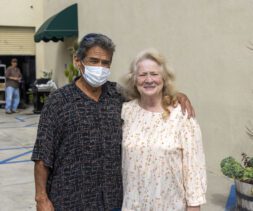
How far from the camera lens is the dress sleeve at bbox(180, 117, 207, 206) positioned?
2.50 metres

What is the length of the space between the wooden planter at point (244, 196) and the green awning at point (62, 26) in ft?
30.8

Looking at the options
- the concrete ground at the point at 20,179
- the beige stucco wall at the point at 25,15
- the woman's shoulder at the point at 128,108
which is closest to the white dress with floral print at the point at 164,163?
the woman's shoulder at the point at 128,108

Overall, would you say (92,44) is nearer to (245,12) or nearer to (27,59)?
(245,12)

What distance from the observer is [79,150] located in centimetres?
255

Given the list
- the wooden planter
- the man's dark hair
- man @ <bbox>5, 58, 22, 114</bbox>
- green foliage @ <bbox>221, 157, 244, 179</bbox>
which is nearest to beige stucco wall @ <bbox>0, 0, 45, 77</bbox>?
man @ <bbox>5, 58, 22, 114</bbox>

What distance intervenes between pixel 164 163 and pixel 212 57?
4158mm

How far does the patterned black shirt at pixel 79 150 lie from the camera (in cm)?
254

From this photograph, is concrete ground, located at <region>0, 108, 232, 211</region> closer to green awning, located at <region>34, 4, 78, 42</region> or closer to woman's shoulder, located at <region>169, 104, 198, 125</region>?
woman's shoulder, located at <region>169, 104, 198, 125</region>

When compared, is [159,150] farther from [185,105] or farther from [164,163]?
[185,105]

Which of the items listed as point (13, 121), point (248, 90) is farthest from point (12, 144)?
point (248, 90)

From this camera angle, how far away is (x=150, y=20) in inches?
317

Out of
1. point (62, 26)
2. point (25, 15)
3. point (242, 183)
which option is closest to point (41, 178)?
point (242, 183)

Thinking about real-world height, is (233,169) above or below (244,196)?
above

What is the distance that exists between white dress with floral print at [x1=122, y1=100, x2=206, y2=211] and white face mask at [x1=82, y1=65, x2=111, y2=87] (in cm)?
34
